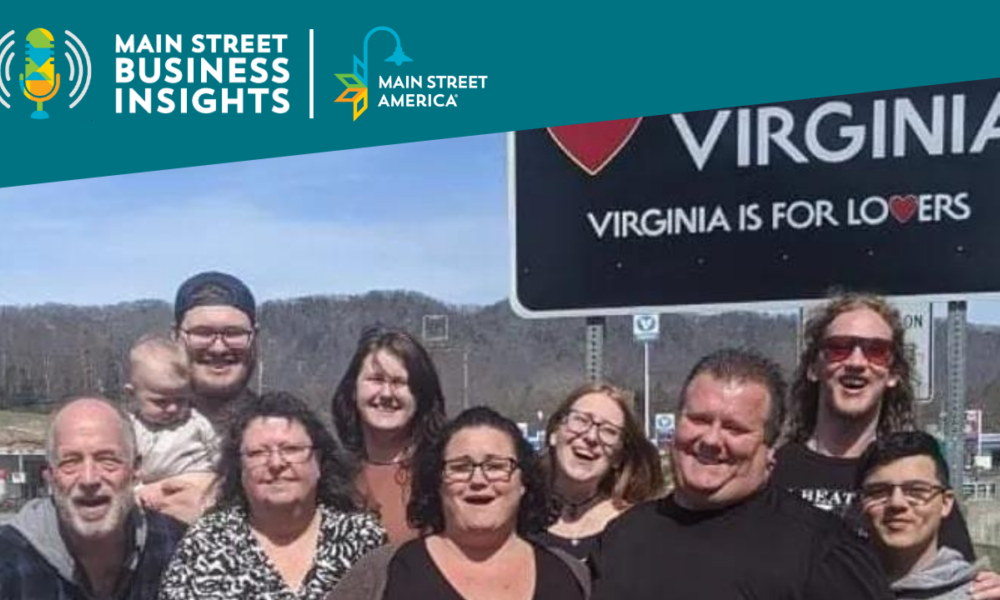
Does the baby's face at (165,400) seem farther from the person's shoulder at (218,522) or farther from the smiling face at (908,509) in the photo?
the smiling face at (908,509)

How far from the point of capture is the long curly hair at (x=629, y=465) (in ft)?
11.1

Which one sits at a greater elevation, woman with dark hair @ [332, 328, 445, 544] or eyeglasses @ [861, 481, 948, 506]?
woman with dark hair @ [332, 328, 445, 544]

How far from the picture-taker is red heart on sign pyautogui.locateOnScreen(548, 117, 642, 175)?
3967 mm

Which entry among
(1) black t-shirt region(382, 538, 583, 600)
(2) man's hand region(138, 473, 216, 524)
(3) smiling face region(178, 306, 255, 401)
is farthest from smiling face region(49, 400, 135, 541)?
(1) black t-shirt region(382, 538, 583, 600)

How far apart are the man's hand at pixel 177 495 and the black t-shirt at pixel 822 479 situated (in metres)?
1.57

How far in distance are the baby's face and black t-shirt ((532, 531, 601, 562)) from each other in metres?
1.13

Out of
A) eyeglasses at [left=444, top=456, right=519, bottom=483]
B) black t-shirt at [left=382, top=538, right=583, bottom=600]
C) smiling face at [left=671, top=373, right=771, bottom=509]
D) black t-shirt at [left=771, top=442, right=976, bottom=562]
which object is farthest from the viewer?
black t-shirt at [left=771, top=442, right=976, bottom=562]

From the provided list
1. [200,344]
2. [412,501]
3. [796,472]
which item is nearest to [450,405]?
[412,501]

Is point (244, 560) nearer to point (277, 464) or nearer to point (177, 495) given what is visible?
point (277, 464)

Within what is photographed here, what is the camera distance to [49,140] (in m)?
4.36

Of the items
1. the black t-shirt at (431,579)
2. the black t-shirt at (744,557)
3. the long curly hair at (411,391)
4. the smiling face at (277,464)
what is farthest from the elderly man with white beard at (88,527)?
the black t-shirt at (744,557)

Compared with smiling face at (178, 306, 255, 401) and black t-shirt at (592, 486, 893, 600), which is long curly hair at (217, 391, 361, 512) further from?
black t-shirt at (592, 486, 893, 600)

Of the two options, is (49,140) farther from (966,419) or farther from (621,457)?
(966,419)

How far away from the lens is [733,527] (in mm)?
2479
